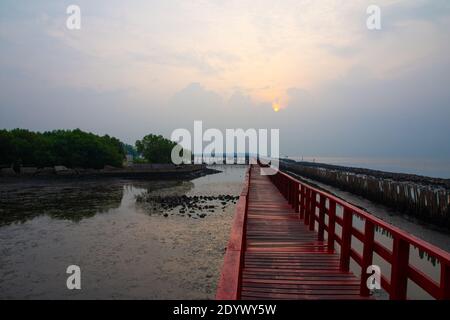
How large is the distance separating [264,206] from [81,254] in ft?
29.3

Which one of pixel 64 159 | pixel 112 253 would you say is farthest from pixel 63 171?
pixel 112 253

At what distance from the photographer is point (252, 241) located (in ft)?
26.4

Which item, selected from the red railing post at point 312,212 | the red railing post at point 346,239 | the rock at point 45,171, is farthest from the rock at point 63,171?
the red railing post at point 346,239

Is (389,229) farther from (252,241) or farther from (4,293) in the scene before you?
(4,293)

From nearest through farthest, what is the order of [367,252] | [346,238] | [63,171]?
[367,252] → [346,238] → [63,171]

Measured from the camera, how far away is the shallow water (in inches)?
459

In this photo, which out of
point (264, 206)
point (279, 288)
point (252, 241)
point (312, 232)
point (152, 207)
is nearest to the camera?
point (279, 288)

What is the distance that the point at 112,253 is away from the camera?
15.5 meters

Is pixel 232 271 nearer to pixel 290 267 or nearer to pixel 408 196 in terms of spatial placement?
pixel 290 267

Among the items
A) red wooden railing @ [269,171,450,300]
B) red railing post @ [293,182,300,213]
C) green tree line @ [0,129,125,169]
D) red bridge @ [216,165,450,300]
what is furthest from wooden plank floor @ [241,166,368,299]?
green tree line @ [0,129,125,169]

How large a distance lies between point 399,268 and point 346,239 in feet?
6.64

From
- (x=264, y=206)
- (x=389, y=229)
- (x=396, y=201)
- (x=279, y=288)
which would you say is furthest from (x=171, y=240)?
(x=396, y=201)

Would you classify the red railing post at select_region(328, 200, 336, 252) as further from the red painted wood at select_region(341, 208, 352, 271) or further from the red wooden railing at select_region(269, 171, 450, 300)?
the red painted wood at select_region(341, 208, 352, 271)

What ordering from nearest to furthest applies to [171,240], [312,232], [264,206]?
[312,232] < [264,206] < [171,240]
